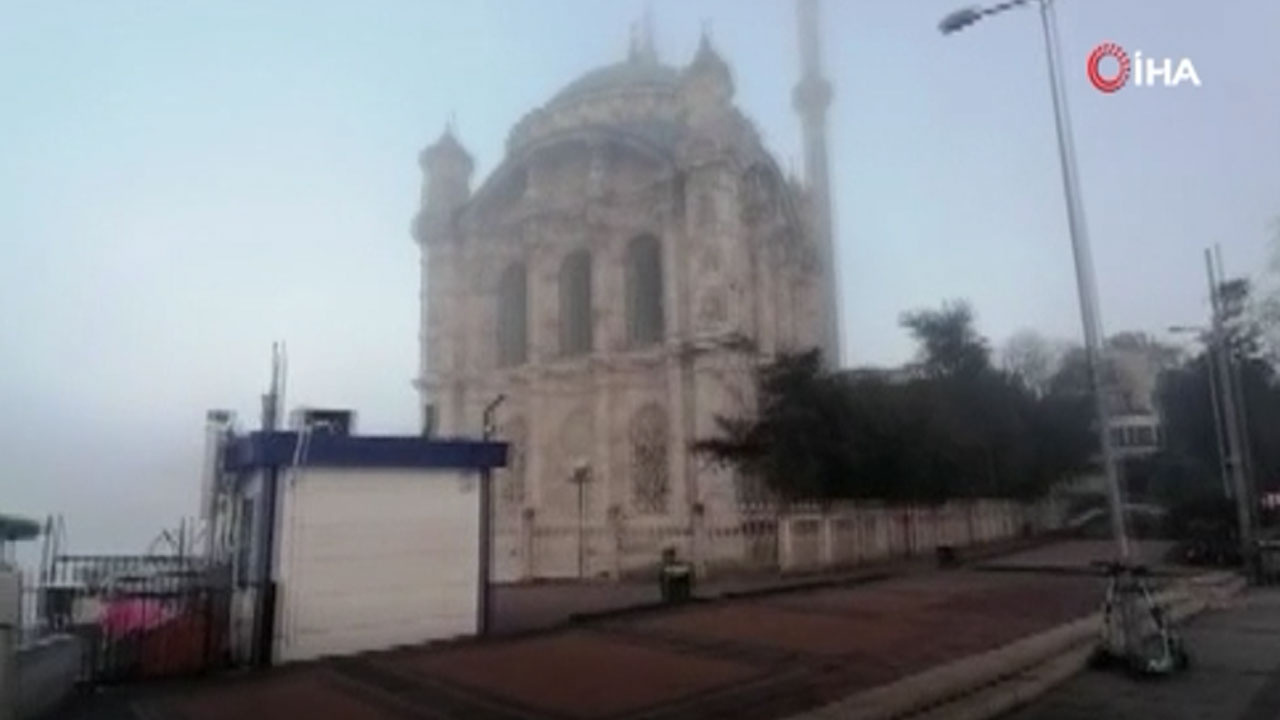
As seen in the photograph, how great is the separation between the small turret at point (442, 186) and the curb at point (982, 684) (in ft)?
119

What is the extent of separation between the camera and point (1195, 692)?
8508 millimetres

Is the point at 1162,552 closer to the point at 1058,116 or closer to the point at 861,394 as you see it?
the point at 861,394

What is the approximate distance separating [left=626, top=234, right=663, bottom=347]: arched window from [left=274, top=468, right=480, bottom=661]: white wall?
2678 cm

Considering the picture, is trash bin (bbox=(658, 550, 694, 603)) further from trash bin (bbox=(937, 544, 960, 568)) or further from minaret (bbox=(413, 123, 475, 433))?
minaret (bbox=(413, 123, 475, 433))

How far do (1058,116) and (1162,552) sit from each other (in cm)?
2080

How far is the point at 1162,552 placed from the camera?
89.2ft

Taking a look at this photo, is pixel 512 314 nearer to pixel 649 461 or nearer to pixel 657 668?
pixel 649 461

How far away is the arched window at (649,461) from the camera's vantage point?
34.7 m

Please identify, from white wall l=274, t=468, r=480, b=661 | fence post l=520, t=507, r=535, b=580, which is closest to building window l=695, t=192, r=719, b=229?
fence post l=520, t=507, r=535, b=580

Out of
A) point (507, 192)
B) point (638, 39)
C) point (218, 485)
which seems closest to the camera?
point (218, 485)

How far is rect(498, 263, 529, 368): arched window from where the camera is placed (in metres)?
41.5

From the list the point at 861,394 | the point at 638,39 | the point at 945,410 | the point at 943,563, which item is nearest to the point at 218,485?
the point at 943,563

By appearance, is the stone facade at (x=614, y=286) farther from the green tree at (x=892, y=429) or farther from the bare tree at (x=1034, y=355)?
the bare tree at (x=1034, y=355)

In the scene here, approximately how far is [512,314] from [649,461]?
35.5 feet
